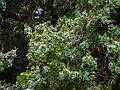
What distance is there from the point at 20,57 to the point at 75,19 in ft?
5.35

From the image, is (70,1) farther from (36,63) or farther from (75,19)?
(36,63)

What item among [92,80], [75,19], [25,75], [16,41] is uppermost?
[16,41]

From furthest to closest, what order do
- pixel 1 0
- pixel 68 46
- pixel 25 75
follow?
pixel 1 0
pixel 25 75
pixel 68 46

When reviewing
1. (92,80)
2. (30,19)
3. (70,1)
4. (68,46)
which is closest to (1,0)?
(30,19)

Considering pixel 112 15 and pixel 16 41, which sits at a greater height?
pixel 16 41

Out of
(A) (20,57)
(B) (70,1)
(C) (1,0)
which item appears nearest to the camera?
(C) (1,0)

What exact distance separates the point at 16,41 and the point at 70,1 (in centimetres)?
101

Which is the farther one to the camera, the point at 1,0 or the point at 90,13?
the point at 1,0

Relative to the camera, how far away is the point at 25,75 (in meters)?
3.92

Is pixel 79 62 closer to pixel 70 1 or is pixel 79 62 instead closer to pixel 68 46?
pixel 68 46

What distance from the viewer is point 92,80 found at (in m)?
3.72

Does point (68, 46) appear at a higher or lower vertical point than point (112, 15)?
lower

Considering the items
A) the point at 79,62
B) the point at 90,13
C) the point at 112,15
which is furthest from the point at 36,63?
the point at 112,15

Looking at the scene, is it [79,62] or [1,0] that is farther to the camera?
[1,0]
